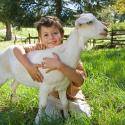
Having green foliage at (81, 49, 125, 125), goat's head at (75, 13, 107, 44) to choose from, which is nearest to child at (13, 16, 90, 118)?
green foliage at (81, 49, 125, 125)

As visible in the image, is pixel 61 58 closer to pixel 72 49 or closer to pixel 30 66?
pixel 72 49

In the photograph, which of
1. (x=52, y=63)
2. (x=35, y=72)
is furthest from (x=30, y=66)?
(x=52, y=63)

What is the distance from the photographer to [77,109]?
482cm

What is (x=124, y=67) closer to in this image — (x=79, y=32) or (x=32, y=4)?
(x=79, y=32)

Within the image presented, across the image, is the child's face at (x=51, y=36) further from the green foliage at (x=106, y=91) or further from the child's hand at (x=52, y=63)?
the green foliage at (x=106, y=91)

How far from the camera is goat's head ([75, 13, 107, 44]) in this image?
12.9 ft

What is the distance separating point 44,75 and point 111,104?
95cm

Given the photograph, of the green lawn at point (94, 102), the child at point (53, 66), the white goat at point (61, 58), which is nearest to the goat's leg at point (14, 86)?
the green lawn at point (94, 102)

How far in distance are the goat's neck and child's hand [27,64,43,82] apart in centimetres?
31

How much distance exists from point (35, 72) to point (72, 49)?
0.45 meters

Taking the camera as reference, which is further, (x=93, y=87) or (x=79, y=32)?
(x=93, y=87)

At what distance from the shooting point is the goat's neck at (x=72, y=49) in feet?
13.8

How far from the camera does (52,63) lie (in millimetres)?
4199

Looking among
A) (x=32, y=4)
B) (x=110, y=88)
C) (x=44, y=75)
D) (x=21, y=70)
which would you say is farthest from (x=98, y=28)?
(x=32, y=4)
